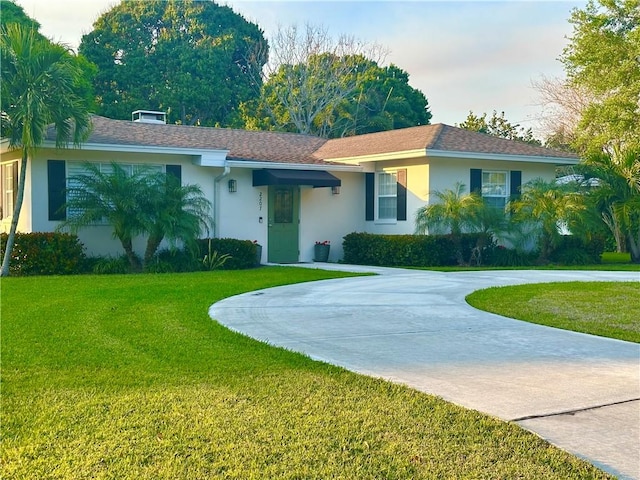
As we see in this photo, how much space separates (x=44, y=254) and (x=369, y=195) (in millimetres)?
8834

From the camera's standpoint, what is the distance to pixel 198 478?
3471 mm

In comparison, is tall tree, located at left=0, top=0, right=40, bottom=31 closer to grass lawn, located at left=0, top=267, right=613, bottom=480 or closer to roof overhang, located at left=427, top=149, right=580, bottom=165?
roof overhang, located at left=427, top=149, right=580, bottom=165

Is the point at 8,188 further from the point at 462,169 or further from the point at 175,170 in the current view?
the point at 462,169

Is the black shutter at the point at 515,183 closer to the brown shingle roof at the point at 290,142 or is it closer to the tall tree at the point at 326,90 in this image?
the brown shingle roof at the point at 290,142

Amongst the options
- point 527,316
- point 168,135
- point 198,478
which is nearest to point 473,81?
point 168,135

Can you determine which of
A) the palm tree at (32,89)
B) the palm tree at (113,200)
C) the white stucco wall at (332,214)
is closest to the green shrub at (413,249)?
the white stucco wall at (332,214)

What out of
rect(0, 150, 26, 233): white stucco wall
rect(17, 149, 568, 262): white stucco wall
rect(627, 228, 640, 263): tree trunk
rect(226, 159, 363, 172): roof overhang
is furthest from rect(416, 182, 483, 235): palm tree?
rect(0, 150, 26, 233): white stucco wall

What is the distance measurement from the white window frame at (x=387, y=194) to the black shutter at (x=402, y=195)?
6.9 inches

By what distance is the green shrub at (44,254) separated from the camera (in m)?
13.8

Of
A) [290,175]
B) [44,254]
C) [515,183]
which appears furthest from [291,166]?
[44,254]

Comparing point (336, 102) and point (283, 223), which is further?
point (336, 102)

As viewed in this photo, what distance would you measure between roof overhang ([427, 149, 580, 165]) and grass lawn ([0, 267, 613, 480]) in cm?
1115

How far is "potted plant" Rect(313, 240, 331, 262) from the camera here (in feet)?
61.0

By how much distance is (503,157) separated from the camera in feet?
59.7
